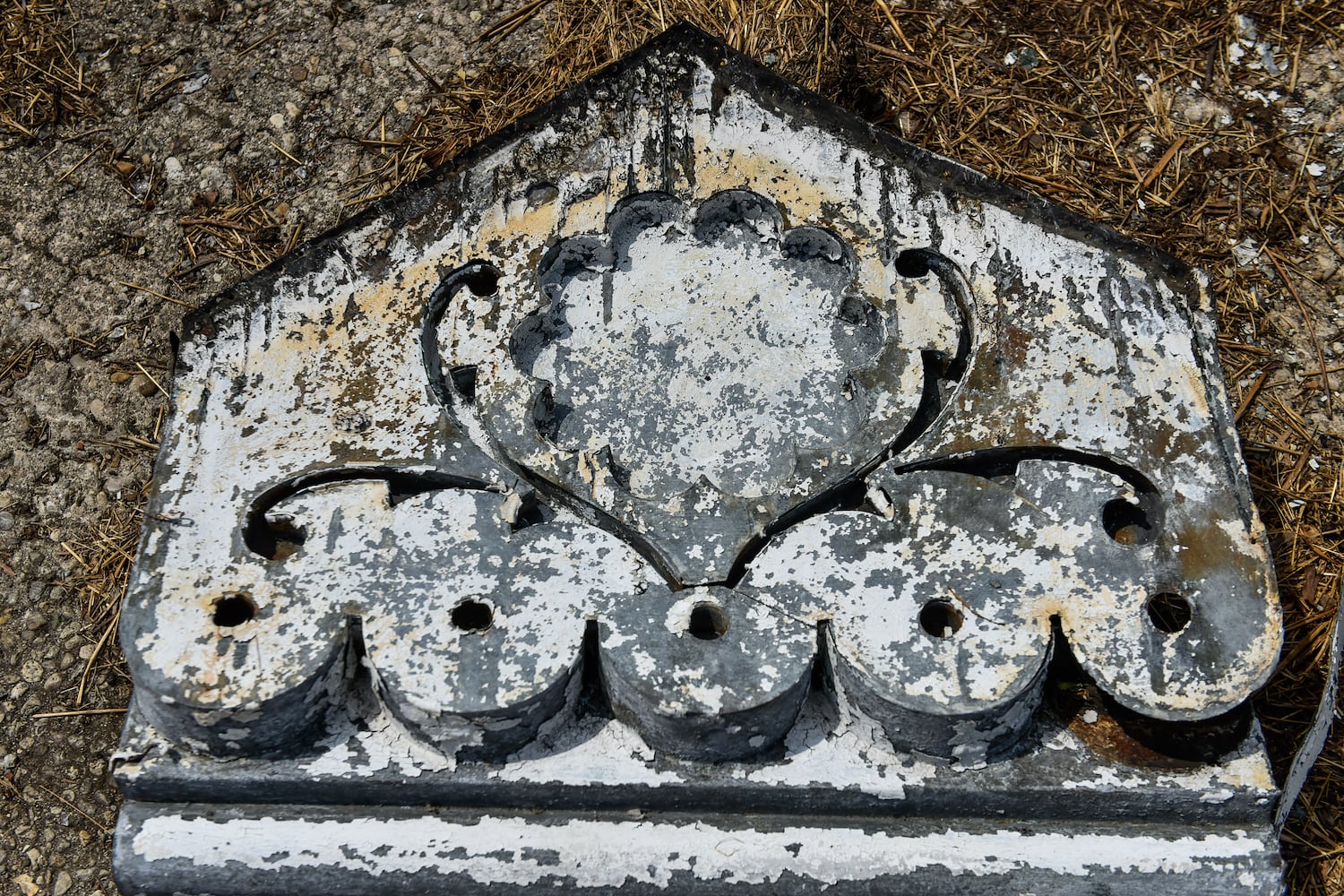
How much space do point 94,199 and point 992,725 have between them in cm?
217

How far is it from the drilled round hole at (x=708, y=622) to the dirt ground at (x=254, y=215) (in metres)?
1.03

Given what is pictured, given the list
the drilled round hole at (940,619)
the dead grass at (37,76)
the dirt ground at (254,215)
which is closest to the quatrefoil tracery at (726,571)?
the drilled round hole at (940,619)

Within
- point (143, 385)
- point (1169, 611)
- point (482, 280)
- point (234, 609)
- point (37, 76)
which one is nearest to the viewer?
point (234, 609)

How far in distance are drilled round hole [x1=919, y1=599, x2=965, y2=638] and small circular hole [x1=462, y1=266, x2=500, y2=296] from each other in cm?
79

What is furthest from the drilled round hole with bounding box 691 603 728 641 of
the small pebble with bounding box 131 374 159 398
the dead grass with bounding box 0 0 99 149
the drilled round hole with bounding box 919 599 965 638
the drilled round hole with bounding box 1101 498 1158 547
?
the dead grass with bounding box 0 0 99 149

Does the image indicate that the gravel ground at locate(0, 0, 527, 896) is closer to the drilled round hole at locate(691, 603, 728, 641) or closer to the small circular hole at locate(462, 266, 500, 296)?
the small circular hole at locate(462, 266, 500, 296)

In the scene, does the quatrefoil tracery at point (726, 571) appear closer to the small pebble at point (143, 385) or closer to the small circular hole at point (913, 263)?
the small circular hole at point (913, 263)

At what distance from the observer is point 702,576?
1785mm

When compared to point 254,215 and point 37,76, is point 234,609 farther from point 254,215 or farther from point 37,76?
point 37,76

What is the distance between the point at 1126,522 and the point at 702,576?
1.95ft

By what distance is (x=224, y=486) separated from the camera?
1.85 meters

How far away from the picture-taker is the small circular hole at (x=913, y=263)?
6.63 ft

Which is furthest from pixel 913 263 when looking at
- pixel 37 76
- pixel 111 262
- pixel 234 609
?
pixel 37 76

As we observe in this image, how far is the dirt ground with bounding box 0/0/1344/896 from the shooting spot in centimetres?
230
